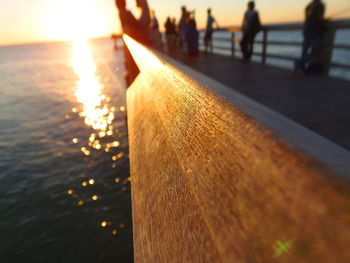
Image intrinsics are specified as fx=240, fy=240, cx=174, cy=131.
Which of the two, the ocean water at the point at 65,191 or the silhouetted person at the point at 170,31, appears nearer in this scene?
the ocean water at the point at 65,191

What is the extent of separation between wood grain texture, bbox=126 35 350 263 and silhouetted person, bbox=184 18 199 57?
12280mm

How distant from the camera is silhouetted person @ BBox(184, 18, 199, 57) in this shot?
1195 cm

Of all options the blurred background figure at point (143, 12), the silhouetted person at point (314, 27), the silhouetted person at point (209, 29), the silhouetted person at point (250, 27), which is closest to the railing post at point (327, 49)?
the silhouetted person at point (314, 27)

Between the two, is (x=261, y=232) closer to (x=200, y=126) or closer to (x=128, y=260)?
(x=200, y=126)

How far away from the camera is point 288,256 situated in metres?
0.25

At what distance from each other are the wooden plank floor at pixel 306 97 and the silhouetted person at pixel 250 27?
280 cm

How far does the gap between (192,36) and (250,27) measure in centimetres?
379

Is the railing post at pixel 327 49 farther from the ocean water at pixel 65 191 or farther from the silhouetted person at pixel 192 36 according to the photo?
the silhouetted person at pixel 192 36

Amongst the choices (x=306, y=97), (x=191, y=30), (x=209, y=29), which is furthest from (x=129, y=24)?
(x=209, y=29)

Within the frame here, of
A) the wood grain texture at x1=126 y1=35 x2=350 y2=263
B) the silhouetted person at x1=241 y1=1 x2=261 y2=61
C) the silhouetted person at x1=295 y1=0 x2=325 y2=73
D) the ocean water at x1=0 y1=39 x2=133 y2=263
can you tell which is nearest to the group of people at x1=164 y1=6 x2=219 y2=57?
the silhouetted person at x1=241 y1=1 x2=261 y2=61

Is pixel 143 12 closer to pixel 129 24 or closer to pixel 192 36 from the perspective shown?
pixel 129 24

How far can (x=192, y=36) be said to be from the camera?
12.2m

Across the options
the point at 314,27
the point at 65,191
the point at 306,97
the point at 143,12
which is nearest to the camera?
the point at 306,97

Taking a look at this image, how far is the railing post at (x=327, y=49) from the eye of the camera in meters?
5.84
